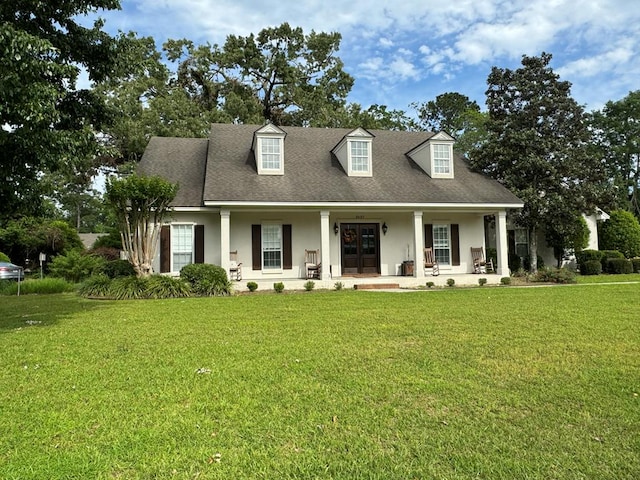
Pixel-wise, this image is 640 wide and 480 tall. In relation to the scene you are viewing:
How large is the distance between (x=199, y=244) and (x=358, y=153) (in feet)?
23.3

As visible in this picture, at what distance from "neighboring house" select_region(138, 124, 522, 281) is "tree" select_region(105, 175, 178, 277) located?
1.48 meters

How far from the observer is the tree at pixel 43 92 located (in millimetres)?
6059

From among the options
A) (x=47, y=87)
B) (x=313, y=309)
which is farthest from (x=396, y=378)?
(x=47, y=87)

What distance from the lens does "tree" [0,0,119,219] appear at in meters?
6.06

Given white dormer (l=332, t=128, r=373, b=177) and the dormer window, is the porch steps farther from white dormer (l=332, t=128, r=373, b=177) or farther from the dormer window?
the dormer window

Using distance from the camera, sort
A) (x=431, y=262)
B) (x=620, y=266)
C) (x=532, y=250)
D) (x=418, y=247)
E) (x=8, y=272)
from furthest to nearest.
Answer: (x=8, y=272)
(x=620, y=266)
(x=532, y=250)
(x=431, y=262)
(x=418, y=247)

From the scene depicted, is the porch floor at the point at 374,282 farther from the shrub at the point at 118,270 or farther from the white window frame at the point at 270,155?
the white window frame at the point at 270,155

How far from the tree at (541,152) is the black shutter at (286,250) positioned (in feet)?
30.1

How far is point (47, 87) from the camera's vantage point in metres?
6.20

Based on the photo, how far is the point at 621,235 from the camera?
22922 millimetres

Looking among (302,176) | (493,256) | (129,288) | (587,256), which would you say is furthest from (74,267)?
(587,256)

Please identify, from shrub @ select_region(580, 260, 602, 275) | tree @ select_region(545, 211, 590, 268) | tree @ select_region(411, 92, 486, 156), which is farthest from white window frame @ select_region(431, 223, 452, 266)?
tree @ select_region(411, 92, 486, 156)

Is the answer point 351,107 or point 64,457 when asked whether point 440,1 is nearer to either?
point 64,457

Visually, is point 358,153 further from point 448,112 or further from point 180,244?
point 448,112
